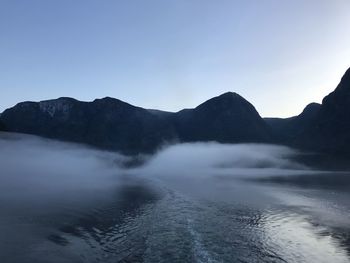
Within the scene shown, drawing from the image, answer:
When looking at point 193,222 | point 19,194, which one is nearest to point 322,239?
point 193,222

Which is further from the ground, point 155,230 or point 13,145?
point 13,145

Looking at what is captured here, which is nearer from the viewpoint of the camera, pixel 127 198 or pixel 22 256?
pixel 22 256

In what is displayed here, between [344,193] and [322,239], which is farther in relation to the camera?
[344,193]

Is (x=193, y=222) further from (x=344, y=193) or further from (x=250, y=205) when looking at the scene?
(x=344, y=193)

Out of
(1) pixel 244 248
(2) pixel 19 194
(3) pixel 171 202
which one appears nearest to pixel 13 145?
(2) pixel 19 194

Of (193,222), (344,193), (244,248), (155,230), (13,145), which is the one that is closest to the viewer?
(244,248)

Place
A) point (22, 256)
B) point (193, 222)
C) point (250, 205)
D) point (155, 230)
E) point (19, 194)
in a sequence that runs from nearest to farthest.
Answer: point (22, 256) < point (155, 230) < point (193, 222) < point (250, 205) < point (19, 194)

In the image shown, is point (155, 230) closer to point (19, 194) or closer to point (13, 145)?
point (19, 194)

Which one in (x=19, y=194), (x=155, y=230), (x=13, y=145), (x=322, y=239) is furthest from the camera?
(x=13, y=145)

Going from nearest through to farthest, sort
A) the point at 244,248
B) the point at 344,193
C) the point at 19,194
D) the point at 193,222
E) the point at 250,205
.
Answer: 1. the point at 244,248
2. the point at 193,222
3. the point at 250,205
4. the point at 19,194
5. the point at 344,193
